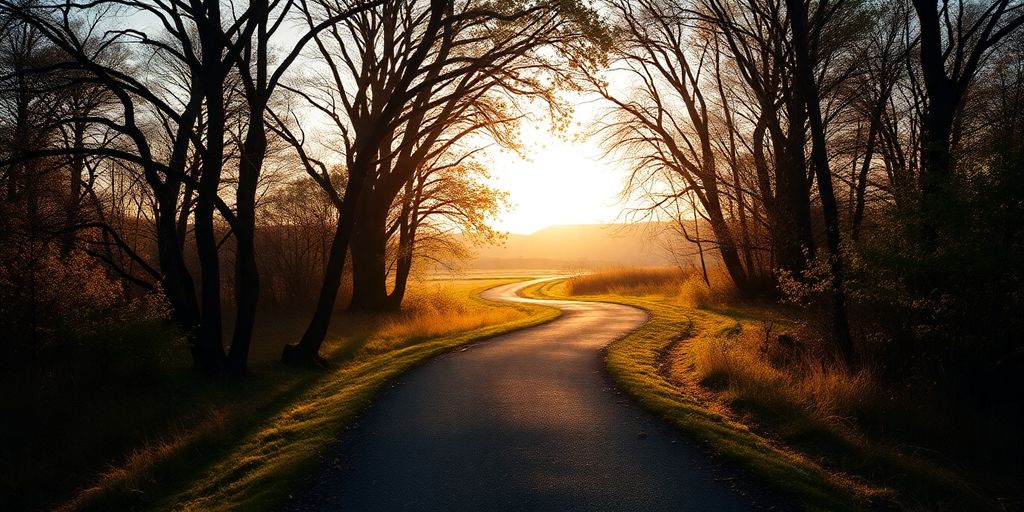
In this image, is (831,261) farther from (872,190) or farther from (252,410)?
(872,190)

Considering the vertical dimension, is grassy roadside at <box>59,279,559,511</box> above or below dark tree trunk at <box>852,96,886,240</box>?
below

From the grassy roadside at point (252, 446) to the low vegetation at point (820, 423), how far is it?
485 cm

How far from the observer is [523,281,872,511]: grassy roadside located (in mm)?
5473

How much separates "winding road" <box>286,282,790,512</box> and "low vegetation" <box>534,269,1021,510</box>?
0.63 metres

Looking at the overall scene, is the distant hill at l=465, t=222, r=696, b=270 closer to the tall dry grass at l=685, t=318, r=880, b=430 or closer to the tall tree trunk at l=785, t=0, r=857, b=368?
the tall dry grass at l=685, t=318, r=880, b=430

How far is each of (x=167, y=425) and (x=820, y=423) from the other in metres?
10.8

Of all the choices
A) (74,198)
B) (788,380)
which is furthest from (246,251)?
Result: (788,380)

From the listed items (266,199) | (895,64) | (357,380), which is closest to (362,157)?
(357,380)

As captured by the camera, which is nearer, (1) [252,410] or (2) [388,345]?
(1) [252,410]

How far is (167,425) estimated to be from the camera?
9.63 meters

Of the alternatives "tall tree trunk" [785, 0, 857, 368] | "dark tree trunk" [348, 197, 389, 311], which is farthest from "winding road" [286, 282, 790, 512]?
"dark tree trunk" [348, 197, 389, 311]

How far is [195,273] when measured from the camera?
94.6 feet

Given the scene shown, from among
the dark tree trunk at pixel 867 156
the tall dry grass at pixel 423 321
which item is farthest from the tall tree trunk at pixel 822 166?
the tall dry grass at pixel 423 321

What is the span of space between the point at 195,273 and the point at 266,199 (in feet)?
18.9
